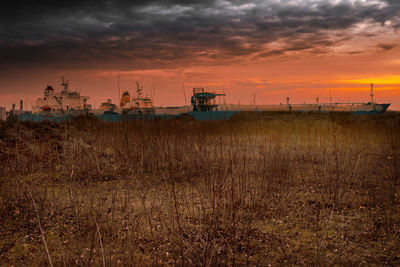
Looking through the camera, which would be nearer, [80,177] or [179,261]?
[179,261]

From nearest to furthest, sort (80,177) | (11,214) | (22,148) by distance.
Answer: (11,214)
(80,177)
(22,148)

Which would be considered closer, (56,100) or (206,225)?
(206,225)

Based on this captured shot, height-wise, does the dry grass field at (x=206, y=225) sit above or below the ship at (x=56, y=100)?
below

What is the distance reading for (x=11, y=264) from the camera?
3.24 meters

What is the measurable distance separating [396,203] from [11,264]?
541 centimetres

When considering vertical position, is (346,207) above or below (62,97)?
below

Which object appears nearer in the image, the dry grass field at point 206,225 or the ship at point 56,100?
the dry grass field at point 206,225

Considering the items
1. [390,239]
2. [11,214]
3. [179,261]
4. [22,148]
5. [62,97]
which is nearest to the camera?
[179,261]

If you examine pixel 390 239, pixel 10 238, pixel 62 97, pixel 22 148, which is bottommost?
pixel 390 239

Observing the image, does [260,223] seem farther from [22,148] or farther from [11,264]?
[22,148]

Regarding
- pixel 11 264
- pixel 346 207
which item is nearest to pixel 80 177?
pixel 11 264

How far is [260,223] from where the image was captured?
4324 mm

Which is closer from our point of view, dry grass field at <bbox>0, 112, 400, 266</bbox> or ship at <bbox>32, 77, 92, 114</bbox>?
dry grass field at <bbox>0, 112, 400, 266</bbox>

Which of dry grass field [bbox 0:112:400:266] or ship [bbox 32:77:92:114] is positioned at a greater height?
ship [bbox 32:77:92:114]
